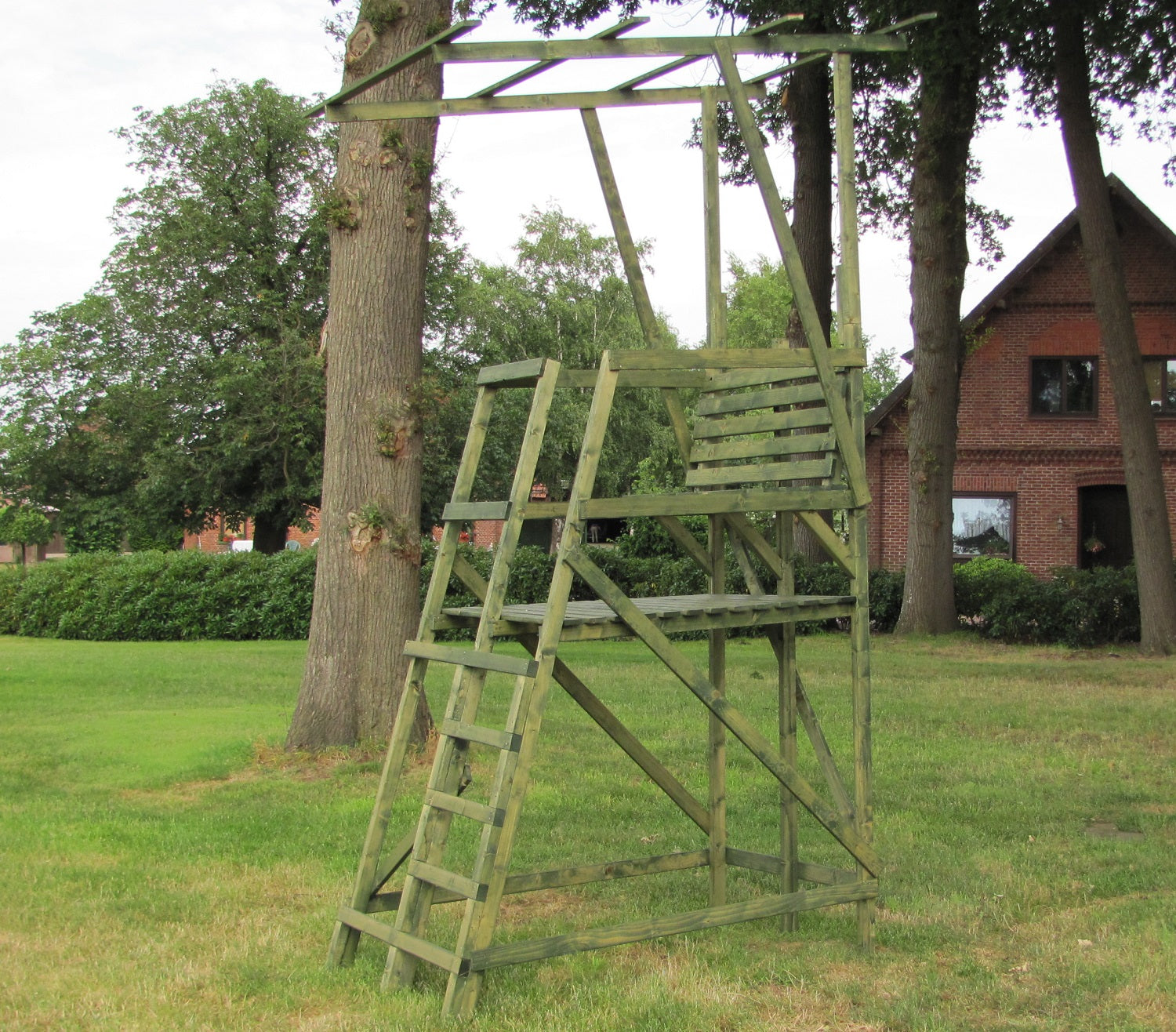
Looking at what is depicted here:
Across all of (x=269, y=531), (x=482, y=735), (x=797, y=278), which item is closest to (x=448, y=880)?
(x=482, y=735)

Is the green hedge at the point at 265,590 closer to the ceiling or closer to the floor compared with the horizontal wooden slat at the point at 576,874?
closer to the ceiling

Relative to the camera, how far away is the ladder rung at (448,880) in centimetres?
420

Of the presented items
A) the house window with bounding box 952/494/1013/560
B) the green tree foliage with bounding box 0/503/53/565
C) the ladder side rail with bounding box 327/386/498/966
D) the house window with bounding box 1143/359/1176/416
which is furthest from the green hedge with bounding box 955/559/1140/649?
the green tree foliage with bounding box 0/503/53/565

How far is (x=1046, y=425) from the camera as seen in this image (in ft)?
93.4

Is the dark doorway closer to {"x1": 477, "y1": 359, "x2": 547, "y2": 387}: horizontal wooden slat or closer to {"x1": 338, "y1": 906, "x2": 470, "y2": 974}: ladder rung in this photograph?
{"x1": 477, "y1": 359, "x2": 547, "y2": 387}: horizontal wooden slat

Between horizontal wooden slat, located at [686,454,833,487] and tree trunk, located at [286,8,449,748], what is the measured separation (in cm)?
416

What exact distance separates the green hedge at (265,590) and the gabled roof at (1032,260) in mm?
4730

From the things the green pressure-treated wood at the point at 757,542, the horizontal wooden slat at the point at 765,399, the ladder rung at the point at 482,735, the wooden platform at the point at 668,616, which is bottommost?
the ladder rung at the point at 482,735

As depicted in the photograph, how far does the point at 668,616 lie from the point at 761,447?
101 centimetres

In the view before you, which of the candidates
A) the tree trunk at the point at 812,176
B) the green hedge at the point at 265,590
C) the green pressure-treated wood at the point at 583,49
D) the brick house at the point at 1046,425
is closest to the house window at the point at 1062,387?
the brick house at the point at 1046,425

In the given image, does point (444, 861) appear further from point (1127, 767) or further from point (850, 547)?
point (1127, 767)

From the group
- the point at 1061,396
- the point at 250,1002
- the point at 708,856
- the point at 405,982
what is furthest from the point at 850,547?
the point at 1061,396

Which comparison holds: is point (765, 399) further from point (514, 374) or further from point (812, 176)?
point (812, 176)

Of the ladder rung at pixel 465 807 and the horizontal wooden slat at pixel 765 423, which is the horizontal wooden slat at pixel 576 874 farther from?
the horizontal wooden slat at pixel 765 423
